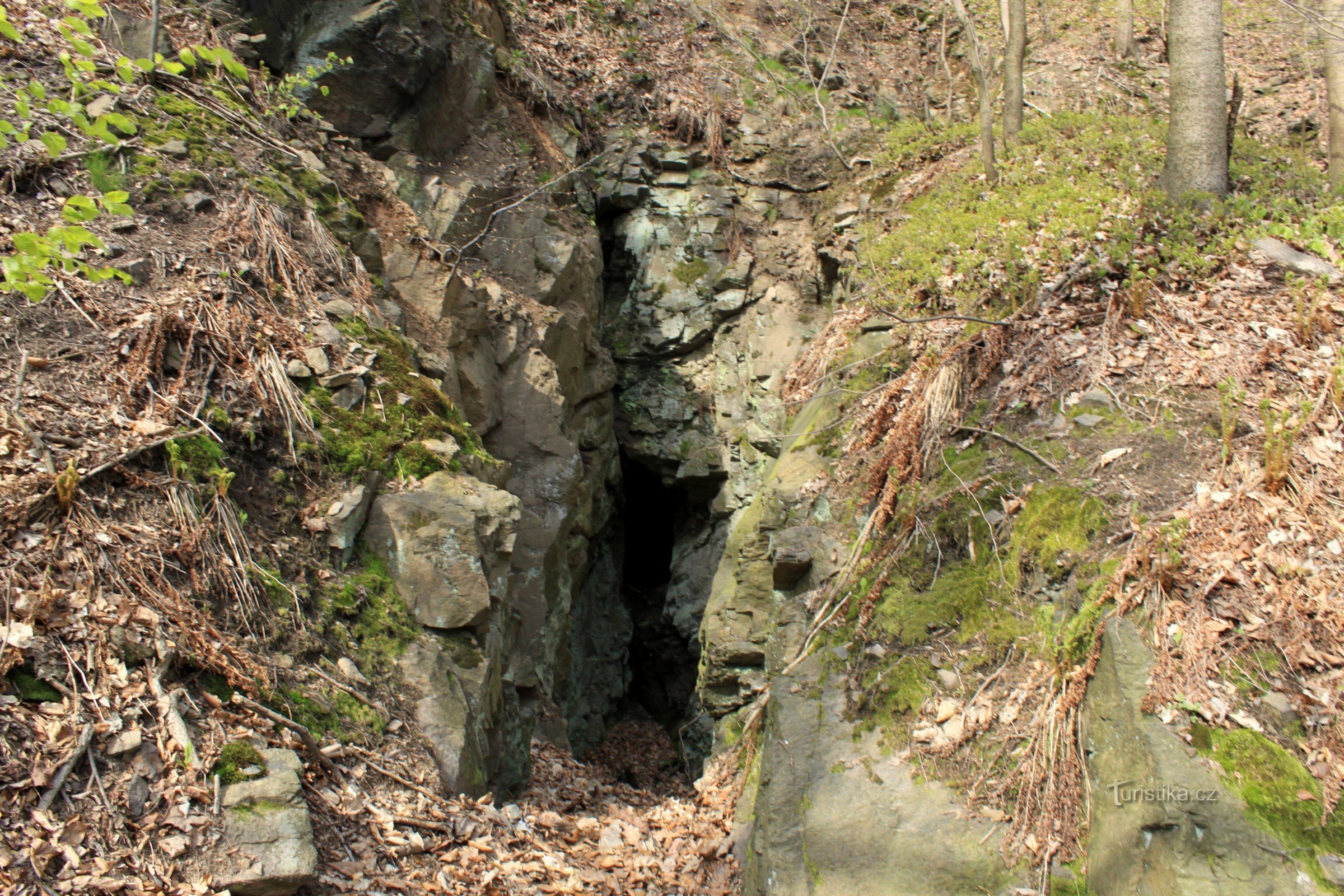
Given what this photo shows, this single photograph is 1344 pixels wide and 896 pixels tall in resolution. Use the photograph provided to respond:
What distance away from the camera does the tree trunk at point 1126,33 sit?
42.4 feet

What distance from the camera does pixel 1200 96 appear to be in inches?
256

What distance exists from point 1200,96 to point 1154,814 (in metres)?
6.27

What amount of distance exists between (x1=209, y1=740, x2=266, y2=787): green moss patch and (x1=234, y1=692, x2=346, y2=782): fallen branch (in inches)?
8.6

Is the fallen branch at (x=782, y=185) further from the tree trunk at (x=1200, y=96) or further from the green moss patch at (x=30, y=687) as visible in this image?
the green moss patch at (x=30, y=687)

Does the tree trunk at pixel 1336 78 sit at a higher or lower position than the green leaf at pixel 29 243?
higher

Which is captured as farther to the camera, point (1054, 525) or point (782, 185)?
point (782, 185)

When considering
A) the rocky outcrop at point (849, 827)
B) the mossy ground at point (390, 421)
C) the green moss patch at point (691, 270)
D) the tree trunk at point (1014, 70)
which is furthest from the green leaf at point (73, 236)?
the tree trunk at point (1014, 70)

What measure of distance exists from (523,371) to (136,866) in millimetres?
6478

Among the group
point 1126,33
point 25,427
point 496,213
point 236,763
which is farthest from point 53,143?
point 1126,33

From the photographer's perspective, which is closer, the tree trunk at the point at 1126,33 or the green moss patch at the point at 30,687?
the green moss patch at the point at 30,687

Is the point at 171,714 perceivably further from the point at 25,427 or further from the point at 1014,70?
the point at 1014,70

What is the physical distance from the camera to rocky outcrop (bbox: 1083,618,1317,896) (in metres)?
2.89

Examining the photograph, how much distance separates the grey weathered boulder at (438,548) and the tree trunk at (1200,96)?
661 centimetres

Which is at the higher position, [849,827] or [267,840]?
[849,827]
